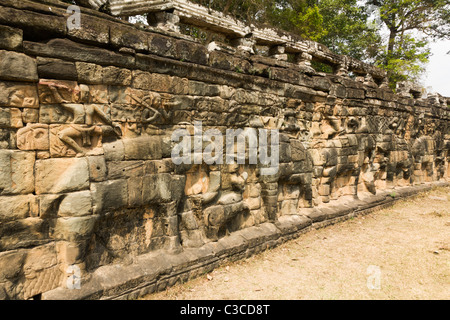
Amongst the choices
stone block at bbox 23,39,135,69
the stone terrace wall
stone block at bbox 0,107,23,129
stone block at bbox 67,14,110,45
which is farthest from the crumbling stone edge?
stone block at bbox 67,14,110,45

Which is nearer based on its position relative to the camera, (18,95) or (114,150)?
(18,95)

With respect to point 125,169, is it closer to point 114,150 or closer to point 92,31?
point 114,150

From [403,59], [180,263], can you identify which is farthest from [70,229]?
[403,59]

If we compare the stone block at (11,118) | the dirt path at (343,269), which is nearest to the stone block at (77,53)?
the stone block at (11,118)

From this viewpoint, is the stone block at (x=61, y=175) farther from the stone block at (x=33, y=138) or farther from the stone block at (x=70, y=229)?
the stone block at (x=70, y=229)

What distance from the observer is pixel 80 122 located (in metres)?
3.57

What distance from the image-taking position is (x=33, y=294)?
3322mm

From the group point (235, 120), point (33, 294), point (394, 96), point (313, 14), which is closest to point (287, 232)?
point (235, 120)

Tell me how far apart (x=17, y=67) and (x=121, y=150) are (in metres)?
1.42

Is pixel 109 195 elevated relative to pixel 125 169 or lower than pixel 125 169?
lower

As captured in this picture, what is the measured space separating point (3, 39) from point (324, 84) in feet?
20.2

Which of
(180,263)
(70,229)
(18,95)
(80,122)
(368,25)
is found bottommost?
(180,263)

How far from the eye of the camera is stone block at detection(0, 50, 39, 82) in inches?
119

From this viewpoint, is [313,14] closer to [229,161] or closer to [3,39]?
[229,161]
